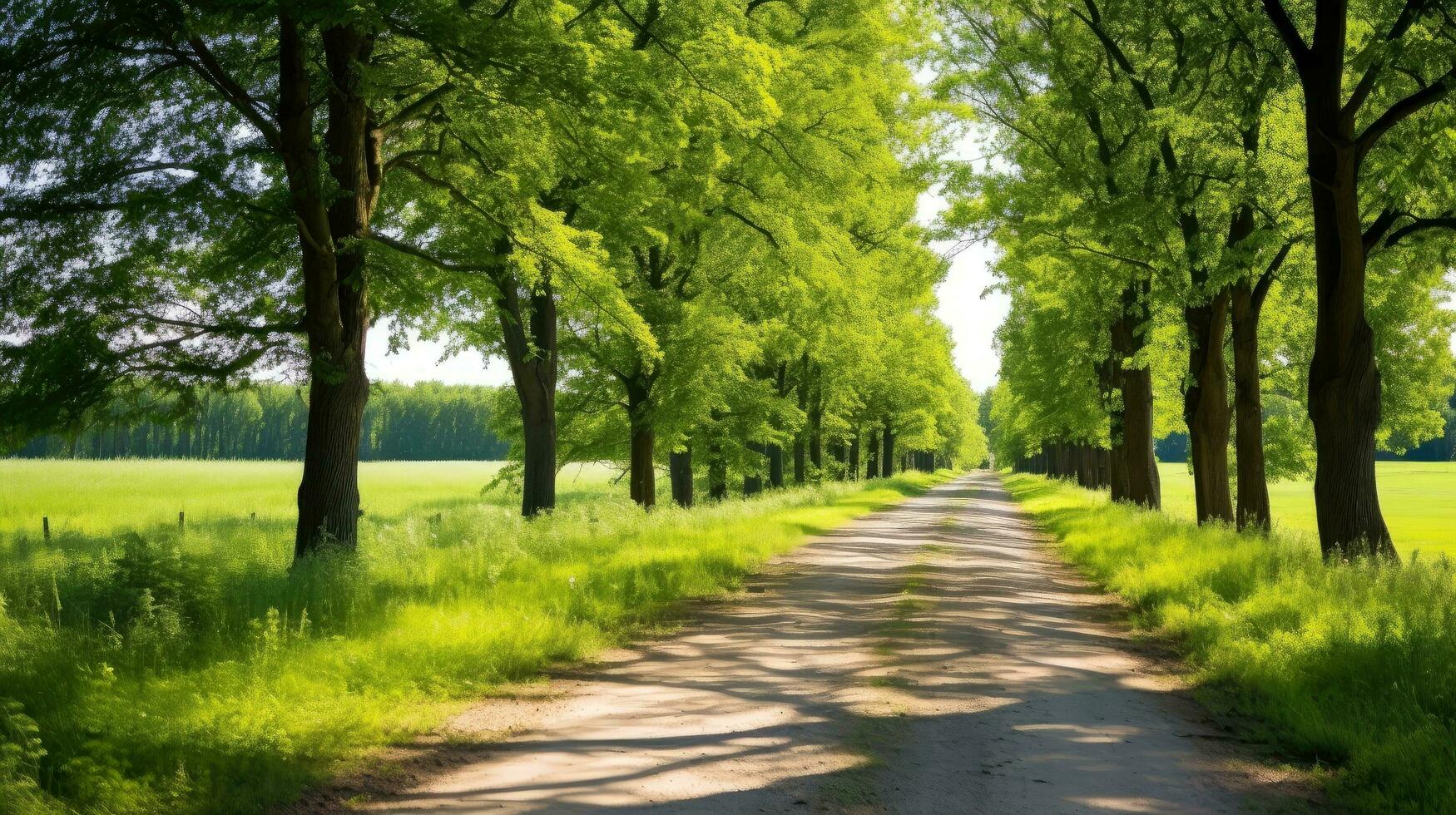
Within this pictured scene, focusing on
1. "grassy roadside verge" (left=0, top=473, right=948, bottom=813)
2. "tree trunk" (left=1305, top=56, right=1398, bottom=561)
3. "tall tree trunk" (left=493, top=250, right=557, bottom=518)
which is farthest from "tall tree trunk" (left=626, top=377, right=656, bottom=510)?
"tree trunk" (left=1305, top=56, right=1398, bottom=561)

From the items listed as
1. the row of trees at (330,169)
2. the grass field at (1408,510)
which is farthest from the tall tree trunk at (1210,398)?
the row of trees at (330,169)

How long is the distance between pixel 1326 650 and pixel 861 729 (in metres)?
3.88

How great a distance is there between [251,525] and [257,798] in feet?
56.4

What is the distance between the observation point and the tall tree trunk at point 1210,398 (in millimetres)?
18891

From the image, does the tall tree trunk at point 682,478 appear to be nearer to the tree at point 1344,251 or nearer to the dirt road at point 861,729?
the dirt road at point 861,729

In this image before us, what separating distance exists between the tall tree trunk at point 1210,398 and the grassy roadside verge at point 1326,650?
16.9ft

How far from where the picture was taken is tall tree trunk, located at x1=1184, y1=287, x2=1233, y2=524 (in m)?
18.9

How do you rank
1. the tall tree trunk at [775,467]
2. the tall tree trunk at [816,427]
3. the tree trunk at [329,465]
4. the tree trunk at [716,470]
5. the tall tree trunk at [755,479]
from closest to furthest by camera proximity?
1. the tree trunk at [329,465]
2. the tree trunk at [716,470]
3. the tall tree trunk at [755,479]
4. the tall tree trunk at [775,467]
5. the tall tree trunk at [816,427]

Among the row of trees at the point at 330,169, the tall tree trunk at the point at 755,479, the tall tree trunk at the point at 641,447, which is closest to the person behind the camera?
the row of trees at the point at 330,169

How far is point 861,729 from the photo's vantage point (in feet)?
21.1

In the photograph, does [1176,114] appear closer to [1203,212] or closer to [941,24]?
[1203,212]

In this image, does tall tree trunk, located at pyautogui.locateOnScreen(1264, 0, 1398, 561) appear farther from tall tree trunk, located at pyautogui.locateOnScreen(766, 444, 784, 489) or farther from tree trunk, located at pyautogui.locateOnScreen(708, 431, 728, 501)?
tall tree trunk, located at pyautogui.locateOnScreen(766, 444, 784, 489)

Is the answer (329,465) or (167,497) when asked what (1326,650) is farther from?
(167,497)

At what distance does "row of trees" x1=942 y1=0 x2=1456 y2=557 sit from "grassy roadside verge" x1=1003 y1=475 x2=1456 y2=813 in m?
1.62
